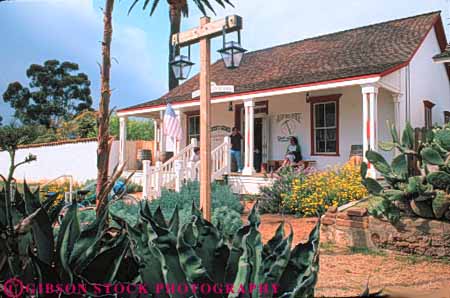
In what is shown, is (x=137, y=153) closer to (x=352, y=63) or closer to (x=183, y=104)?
(x=183, y=104)

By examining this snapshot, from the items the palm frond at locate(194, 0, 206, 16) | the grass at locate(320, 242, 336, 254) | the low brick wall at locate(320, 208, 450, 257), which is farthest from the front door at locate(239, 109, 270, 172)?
the grass at locate(320, 242, 336, 254)

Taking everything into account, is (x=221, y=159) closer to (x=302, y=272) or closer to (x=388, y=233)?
(x=388, y=233)

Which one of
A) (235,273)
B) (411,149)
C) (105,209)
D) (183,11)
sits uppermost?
(183,11)

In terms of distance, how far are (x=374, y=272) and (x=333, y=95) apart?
8.99 metres

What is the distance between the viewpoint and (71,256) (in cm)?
197

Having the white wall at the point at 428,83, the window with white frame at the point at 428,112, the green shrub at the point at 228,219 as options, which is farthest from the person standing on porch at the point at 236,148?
the green shrub at the point at 228,219

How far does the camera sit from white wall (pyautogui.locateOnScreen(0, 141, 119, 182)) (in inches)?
774

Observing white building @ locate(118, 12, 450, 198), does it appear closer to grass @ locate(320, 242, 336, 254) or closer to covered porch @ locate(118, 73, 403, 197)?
covered porch @ locate(118, 73, 403, 197)

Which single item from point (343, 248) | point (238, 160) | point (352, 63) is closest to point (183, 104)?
point (238, 160)

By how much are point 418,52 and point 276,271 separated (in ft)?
44.9

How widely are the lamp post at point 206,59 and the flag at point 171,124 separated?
9585 mm

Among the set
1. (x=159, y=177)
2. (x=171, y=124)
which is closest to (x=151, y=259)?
(x=159, y=177)

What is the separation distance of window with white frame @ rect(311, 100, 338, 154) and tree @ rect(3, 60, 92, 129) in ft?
91.2

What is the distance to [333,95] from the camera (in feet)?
44.1
